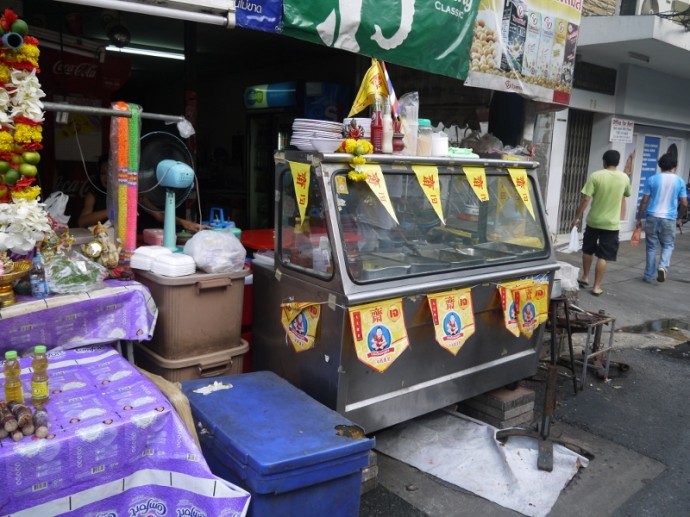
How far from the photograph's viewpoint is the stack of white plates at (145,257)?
10.7 feet

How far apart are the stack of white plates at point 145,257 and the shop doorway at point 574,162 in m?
9.38

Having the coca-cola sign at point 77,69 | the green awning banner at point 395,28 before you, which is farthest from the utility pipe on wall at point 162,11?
the coca-cola sign at point 77,69

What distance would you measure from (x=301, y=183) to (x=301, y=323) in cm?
80

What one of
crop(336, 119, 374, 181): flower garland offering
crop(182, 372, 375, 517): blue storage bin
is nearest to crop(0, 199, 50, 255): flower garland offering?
crop(182, 372, 375, 517): blue storage bin

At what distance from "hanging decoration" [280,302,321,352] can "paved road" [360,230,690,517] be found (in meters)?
0.95

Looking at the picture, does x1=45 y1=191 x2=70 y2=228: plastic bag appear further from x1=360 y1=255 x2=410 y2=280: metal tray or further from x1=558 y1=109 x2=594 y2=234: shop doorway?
x1=558 y1=109 x2=594 y2=234: shop doorway

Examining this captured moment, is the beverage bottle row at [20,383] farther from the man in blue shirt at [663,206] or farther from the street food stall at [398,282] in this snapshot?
the man in blue shirt at [663,206]

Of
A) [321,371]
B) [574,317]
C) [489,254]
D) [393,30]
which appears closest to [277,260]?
[321,371]

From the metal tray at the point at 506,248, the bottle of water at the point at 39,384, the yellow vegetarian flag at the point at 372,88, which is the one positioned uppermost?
the yellow vegetarian flag at the point at 372,88

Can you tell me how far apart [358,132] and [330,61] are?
4.65 m

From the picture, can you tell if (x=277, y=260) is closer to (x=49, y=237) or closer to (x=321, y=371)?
(x=321, y=371)

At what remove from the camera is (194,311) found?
3268mm

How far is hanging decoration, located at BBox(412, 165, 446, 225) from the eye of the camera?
3.46 m

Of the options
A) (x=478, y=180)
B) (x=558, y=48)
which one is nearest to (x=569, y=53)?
(x=558, y=48)
